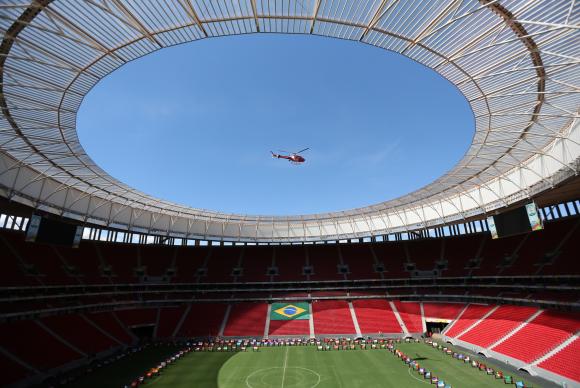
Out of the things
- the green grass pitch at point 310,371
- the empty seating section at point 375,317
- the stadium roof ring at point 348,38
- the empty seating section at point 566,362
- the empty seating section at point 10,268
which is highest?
the stadium roof ring at point 348,38

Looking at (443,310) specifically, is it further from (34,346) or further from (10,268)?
(10,268)

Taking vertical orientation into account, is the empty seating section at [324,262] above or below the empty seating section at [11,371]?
above

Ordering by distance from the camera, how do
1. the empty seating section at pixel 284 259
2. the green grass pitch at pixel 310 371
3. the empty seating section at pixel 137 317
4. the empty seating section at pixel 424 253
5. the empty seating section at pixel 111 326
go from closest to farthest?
the green grass pitch at pixel 310 371 < the empty seating section at pixel 284 259 < the empty seating section at pixel 111 326 < the empty seating section at pixel 137 317 < the empty seating section at pixel 424 253

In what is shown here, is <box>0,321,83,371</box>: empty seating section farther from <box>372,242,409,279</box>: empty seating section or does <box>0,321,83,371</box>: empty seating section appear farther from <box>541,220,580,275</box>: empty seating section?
<box>541,220,580,275</box>: empty seating section

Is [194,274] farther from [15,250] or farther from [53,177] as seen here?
[53,177]

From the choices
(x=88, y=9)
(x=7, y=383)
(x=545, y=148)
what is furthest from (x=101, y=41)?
(x=545, y=148)

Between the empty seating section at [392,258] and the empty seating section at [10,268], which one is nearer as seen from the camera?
the empty seating section at [10,268]

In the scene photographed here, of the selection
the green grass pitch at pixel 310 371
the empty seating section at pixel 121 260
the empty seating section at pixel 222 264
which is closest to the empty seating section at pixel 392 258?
the green grass pitch at pixel 310 371

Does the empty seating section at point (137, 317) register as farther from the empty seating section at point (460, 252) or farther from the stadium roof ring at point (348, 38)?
the empty seating section at point (460, 252)

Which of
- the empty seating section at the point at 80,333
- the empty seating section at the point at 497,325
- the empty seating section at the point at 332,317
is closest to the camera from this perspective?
the empty seating section at the point at 497,325
